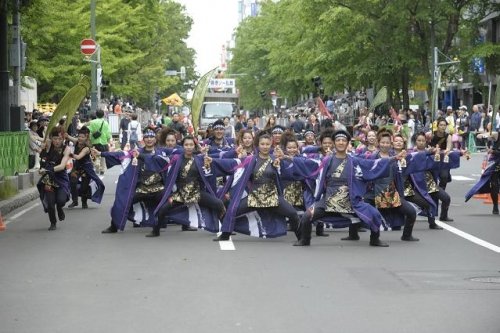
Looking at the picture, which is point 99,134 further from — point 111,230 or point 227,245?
point 227,245

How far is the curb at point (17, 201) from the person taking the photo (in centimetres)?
1825

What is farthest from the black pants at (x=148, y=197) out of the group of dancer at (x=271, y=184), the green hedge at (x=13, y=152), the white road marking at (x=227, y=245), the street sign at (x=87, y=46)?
the street sign at (x=87, y=46)

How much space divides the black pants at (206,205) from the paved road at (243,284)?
13.9 inches

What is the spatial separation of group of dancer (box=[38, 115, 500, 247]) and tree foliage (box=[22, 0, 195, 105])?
27.9ft

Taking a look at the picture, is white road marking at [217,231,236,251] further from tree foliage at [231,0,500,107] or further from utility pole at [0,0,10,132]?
tree foliage at [231,0,500,107]

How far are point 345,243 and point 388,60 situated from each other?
29017mm

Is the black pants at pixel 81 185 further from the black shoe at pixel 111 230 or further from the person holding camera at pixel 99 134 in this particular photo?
the person holding camera at pixel 99 134

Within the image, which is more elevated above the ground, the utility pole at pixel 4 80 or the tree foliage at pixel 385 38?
the tree foliage at pixel 385 38

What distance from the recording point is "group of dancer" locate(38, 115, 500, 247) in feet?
43.3

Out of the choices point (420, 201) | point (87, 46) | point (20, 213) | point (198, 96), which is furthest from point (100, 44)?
point (420, 201)

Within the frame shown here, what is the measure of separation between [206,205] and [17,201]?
241 inches

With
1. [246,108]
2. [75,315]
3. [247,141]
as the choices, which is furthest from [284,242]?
[246,108]

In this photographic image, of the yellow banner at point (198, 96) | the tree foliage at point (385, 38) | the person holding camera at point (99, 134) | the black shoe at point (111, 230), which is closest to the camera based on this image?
the black shoe at point (111, 230)

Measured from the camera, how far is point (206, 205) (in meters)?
14.4
